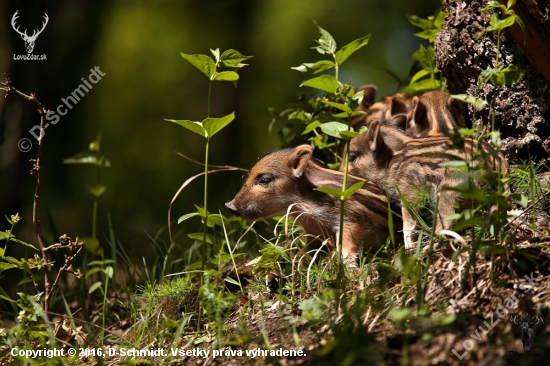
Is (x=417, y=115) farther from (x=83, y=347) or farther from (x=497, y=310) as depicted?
(x=83, y=347)

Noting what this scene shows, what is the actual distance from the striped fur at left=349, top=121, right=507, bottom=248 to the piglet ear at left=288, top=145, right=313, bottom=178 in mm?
591

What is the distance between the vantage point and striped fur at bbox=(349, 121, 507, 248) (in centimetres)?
387

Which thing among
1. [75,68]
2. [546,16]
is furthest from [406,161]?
[75,68]

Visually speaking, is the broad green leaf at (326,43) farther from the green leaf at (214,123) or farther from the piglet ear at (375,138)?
the piglet ear at (375,138)

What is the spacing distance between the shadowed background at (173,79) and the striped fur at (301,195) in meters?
3.80

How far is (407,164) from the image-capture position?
14.0ft

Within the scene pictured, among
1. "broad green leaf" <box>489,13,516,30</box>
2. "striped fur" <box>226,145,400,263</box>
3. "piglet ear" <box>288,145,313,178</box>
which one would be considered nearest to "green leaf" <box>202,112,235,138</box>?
"striped fur" <box>226,145,400,263</box>

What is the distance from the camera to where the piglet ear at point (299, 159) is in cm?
450

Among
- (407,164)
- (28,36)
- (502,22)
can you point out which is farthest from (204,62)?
(28,36)

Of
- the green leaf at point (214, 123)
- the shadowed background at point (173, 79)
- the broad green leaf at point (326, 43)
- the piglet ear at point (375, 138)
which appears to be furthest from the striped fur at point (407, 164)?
the shadowed background at point (173, 79)

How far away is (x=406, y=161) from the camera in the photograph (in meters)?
4.30

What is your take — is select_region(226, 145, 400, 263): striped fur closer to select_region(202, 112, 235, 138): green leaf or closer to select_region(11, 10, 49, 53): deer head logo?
select_region(202, 112, 235, 138): green leaf

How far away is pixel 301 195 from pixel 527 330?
7.50 ft

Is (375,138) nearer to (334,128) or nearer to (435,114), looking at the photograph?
(435,114)
